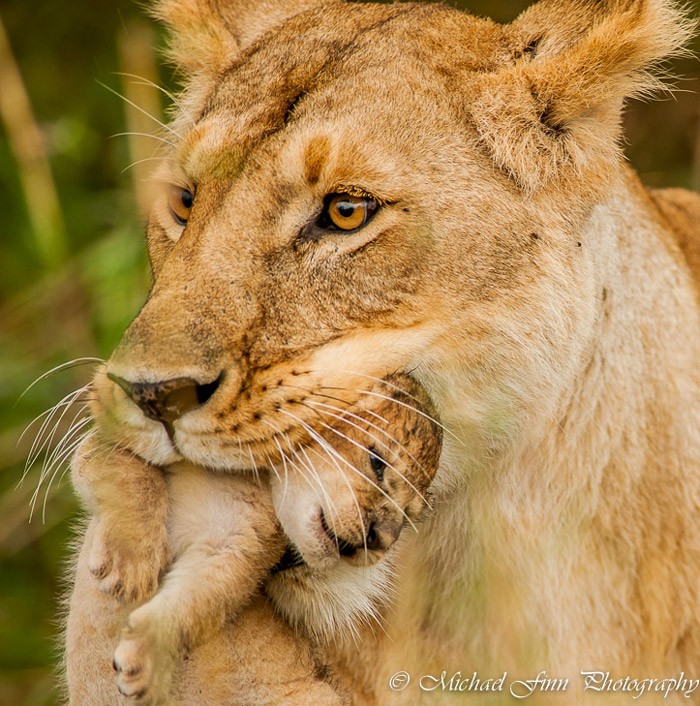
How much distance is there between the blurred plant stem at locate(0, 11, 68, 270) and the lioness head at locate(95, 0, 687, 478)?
2.51 meters

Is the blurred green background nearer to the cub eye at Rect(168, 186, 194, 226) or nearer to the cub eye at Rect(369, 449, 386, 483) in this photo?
the cub eye at Rect(168, 186, 194, 226)

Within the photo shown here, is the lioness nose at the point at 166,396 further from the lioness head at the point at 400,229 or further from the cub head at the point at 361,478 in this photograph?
the cub head at the point at 361,478

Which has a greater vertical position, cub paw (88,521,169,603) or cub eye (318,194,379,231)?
cub eye (318,194,379,231)

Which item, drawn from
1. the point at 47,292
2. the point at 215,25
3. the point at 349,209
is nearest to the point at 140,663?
the point at 349,209

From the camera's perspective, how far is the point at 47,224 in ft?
19.6

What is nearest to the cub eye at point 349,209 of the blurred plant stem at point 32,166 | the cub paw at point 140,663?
the cub paw at point 140,663

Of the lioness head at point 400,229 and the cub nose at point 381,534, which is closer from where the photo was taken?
the cub nose at point 381,534

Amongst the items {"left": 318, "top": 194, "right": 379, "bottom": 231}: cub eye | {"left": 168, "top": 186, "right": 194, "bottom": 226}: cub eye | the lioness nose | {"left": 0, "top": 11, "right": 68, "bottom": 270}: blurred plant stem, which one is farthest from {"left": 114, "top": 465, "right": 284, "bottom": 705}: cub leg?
{"left": 0, "top": 11, "right": 68, "bottom": 270}: blurred plant stem

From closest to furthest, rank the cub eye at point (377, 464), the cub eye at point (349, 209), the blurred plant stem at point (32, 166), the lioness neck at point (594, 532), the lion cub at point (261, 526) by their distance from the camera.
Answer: the lion cub at point (261, 526) < the cub eye at point (377, 464) < the cub eye at point (349, 209) < the lioness neck at point (594, 532) < the blurred plant stem at point (32, 166)

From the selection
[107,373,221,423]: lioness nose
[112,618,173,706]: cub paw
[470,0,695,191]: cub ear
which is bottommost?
[112,618,173,706]: cub paw

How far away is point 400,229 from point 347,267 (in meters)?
0.17

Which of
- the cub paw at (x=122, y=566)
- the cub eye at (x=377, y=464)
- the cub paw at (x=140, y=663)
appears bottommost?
the cub paw at (x=140, y=663)

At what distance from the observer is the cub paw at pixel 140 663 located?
8.71ft

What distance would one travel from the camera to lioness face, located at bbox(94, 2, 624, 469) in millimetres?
3014
